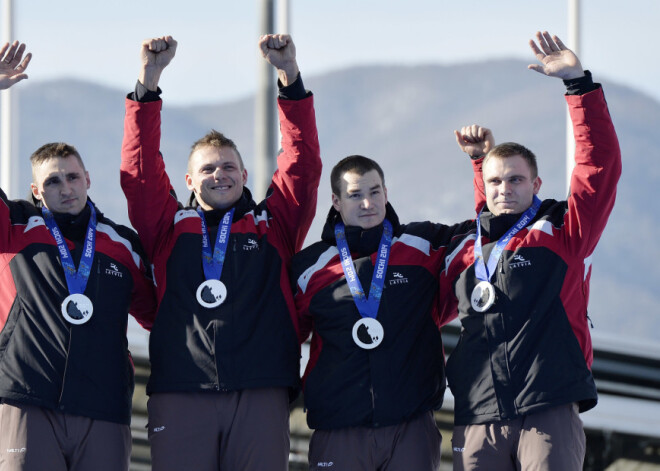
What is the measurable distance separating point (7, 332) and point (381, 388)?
66.4 inches

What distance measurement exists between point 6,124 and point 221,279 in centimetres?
738

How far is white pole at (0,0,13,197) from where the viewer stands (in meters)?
11.0

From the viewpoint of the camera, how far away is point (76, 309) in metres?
4.54

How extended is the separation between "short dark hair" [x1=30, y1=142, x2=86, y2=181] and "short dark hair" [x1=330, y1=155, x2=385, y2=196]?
1.23 m

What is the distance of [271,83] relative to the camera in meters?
10.4

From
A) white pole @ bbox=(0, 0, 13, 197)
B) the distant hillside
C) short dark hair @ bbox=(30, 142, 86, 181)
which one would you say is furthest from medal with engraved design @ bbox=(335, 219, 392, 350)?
the distant hillside

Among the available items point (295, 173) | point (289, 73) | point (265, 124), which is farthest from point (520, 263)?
point (265, 124)

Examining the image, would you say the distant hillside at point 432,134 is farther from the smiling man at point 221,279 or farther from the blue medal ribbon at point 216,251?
the blue medal ribbon at point 216,251

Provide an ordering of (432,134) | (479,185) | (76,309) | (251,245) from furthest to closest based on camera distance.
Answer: (432,134) → (479,185) → (251,245) → (76,309)

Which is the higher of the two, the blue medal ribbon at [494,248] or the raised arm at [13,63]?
the raised arm at [13,63]

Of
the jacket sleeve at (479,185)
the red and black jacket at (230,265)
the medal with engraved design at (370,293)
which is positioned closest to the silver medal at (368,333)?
the medal with engraved design at (370,293)

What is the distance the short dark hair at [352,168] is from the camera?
4.91 meters

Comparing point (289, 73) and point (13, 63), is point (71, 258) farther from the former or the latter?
point (289, 73)

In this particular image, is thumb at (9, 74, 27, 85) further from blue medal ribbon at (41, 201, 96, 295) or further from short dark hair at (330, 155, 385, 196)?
short dark hair at (330, 155, 385, 196)
